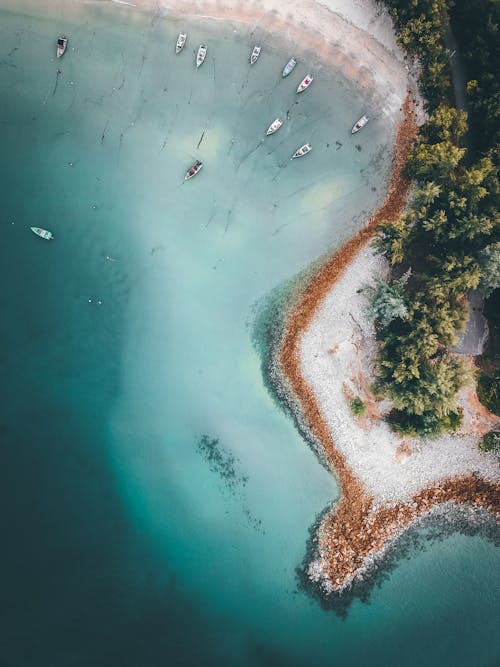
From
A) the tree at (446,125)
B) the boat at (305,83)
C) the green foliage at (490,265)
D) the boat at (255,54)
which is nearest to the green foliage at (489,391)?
the green foliage at (490,265)

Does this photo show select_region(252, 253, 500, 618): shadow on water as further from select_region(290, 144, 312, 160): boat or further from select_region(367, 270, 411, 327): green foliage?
select_region(290, 144, 312, 160): boat

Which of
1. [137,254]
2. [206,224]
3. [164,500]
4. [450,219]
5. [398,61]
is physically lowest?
[164,500]

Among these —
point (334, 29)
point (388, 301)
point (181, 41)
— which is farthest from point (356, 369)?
point (181, 41)

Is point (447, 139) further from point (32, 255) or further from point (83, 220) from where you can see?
point (32, 255)

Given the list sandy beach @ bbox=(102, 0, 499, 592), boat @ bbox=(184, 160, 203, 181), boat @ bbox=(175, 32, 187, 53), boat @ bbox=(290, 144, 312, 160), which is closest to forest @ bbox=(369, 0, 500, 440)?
sandy beach @ bbox=(102, 0, 499, 592)

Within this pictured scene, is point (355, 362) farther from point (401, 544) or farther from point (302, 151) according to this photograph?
point (302, 151)

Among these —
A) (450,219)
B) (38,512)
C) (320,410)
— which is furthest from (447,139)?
(38,512)

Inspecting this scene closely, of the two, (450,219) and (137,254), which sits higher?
(450,219)
